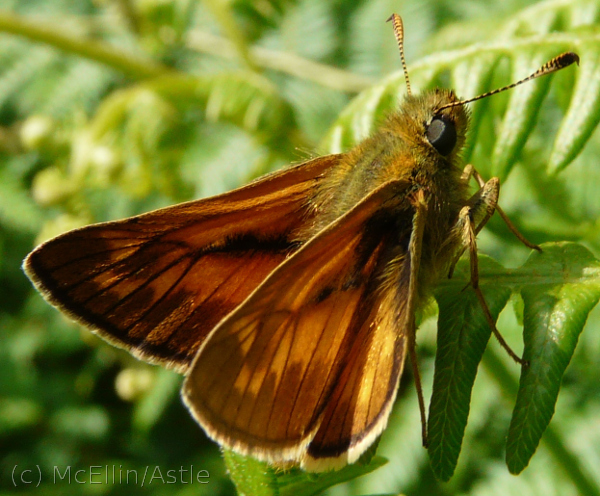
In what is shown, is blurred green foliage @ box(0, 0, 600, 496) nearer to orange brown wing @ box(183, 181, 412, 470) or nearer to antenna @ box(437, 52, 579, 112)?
antenna @ box(437, 52, 579, 112)

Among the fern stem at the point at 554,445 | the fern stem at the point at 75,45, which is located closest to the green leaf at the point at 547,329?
the fern stem at the point at 554,445

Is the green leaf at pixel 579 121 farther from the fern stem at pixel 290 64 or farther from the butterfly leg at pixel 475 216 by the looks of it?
the fern stem at pixel 290 64

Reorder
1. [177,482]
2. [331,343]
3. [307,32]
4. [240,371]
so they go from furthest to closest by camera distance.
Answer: [307,32] < [177,482] < [331,343] < [240,371]

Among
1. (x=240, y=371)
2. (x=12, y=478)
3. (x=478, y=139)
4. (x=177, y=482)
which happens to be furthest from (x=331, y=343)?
(x=12, y=478)

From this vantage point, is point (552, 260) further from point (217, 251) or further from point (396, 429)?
point (396, 429)

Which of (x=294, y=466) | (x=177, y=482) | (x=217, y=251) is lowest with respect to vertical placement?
(x=177, y=482)

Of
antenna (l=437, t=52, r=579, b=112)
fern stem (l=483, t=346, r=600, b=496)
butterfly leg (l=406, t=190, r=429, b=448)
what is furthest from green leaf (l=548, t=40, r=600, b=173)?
fern stem (l=483, t=346, r=600, b=496)
